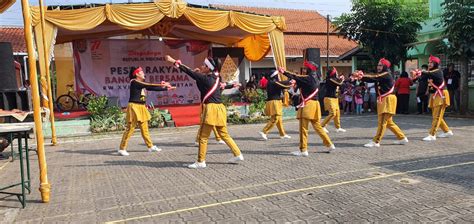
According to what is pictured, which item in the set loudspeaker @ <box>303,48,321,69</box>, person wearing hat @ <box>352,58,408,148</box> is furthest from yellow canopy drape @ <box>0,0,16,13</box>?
loudspeaker @ <box>303,48,321,69</box>

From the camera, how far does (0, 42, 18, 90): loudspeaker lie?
10094 mm

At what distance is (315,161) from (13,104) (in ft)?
23.0

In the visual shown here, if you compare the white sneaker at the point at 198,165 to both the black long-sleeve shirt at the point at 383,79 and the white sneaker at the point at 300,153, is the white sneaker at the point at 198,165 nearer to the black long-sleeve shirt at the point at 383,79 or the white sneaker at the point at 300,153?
the white sneaker at the point at 300,153

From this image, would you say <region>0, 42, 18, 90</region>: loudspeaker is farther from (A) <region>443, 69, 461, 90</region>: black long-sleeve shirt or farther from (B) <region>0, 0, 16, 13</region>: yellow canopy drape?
(A) <region>443, 69, 461, 90</region>: black long-sleeve shirt

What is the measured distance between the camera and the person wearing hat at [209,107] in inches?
273

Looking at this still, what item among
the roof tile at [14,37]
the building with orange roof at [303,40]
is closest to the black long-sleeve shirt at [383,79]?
the building with orange roof at [303,40]

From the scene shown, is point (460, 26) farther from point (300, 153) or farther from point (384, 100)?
point (300, 153)

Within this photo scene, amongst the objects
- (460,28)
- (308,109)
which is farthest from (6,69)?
(460,28)

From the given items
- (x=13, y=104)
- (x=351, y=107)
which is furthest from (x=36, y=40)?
(x=351, y=107)

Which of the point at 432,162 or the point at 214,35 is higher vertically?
the point at 214,35

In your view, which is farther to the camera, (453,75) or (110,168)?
(453,75)

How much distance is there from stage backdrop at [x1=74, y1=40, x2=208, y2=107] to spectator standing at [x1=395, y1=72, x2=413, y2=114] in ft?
26.6

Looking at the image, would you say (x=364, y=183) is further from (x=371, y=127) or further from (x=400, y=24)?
(x=400, y=24)

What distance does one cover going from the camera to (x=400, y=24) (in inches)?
642
